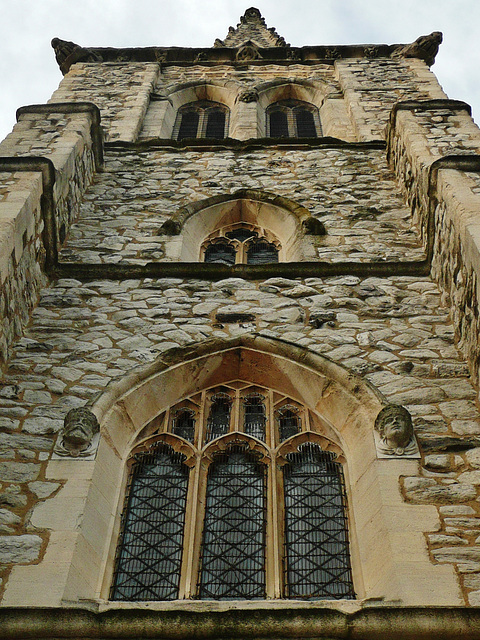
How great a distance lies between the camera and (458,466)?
542 cm

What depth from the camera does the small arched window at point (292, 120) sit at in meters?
13.5

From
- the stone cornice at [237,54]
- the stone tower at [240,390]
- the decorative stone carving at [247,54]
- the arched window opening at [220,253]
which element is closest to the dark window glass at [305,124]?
the stone cornice at [237,54]

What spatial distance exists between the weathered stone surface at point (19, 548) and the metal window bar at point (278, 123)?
970cm

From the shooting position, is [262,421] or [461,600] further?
[262,421]

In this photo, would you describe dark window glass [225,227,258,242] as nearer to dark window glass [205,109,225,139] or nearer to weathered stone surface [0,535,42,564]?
dark window glass [205,109,225,139]

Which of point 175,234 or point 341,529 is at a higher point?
point 175,234

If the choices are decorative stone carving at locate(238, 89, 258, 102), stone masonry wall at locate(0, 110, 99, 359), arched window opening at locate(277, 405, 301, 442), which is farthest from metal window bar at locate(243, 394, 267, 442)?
decorative stone carving at locate(238, 89, 258, 102)

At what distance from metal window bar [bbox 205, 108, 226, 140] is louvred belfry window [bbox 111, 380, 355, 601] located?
25.9 feet

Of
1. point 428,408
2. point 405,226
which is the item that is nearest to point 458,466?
point 428,408

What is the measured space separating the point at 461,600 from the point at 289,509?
1.45m

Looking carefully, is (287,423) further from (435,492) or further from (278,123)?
(278,123)

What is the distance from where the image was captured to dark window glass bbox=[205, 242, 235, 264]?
30.3ft

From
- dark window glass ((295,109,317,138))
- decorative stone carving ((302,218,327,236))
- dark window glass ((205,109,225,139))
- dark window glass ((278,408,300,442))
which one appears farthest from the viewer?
dark window glass ((205,109,225,139))

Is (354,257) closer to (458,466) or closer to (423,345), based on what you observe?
(423,345)
